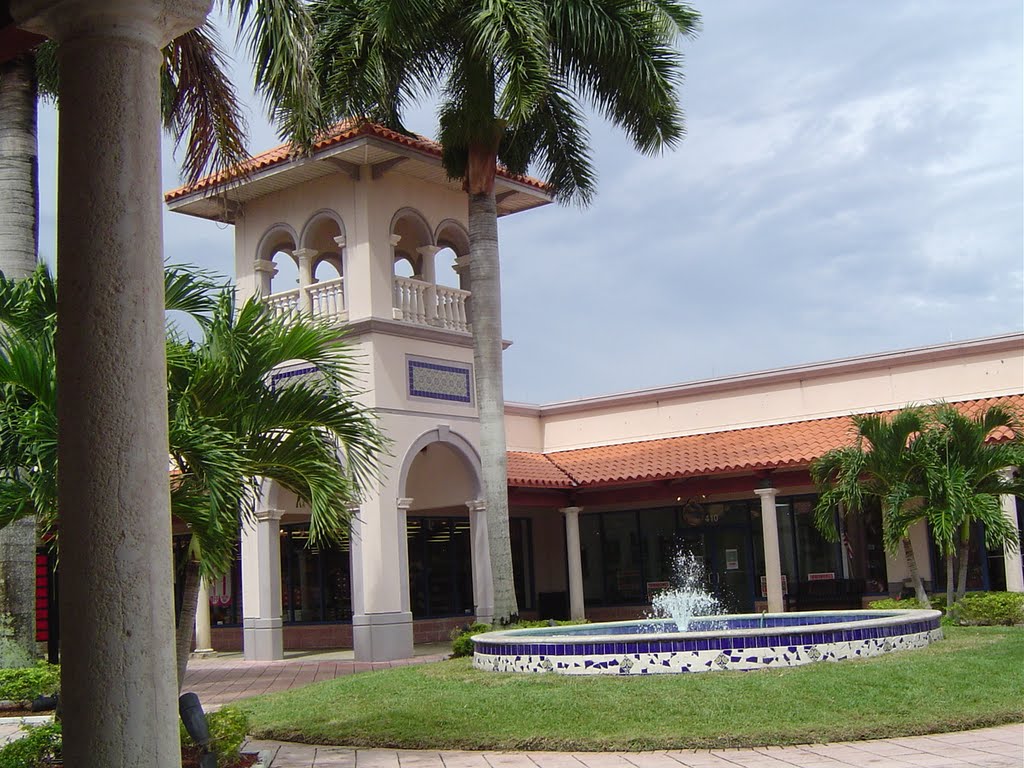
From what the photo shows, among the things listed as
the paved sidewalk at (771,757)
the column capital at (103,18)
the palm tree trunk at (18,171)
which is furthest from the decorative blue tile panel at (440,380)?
the column capital at (103,18)

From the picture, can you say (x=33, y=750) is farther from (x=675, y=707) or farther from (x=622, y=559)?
(x=622, y=559)

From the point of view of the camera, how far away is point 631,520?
26531mm

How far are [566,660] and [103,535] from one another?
932 cm

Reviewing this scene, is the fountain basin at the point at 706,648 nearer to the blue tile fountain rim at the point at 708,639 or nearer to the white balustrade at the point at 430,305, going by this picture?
the blue tile fountain rim at the point at 708,639

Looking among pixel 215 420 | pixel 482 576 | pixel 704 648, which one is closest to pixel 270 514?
pixel 482 576

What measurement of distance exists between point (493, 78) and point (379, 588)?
333 inches

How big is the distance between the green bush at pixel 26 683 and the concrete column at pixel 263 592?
8.44 metres

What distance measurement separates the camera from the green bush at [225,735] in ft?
26.1

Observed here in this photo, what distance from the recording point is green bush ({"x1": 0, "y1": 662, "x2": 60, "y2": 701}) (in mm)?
11867

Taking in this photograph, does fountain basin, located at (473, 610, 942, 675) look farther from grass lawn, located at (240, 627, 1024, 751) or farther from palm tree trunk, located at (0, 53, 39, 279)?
palm tree trunk, located at (0, 53, 39, 279)

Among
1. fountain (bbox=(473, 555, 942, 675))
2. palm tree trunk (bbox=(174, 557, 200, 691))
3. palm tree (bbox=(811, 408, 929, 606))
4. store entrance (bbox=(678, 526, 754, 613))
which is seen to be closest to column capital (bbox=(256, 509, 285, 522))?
fountain (bbox=(473, 555, 942, 675))

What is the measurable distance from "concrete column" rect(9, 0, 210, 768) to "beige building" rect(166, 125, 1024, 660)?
49.1 ft

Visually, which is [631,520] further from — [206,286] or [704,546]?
[206,286]

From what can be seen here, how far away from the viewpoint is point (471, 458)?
71.9 ft
